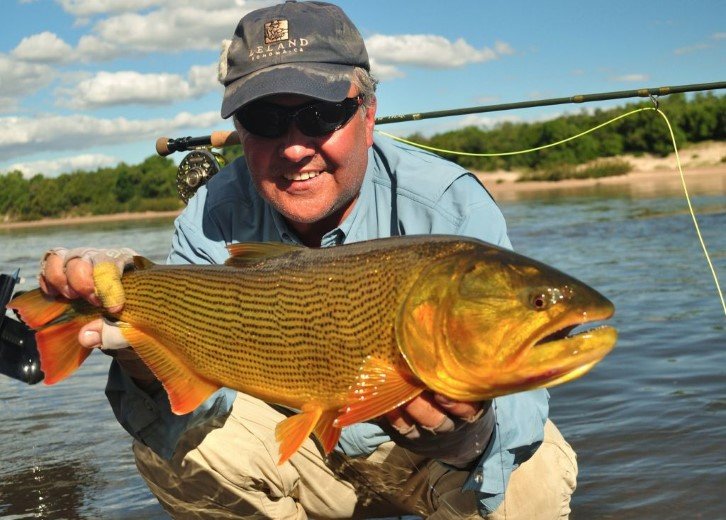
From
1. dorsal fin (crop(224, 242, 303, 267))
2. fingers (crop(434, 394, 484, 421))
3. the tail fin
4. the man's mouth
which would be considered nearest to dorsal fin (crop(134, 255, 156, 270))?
the tail fin

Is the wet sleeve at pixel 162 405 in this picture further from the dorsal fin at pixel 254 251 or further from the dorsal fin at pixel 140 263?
the dorsal fin at pixel 254 251

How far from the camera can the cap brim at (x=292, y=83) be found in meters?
3.31

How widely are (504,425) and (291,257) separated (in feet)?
3.28

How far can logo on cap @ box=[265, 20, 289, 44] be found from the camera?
3.46m

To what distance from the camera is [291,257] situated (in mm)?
2795

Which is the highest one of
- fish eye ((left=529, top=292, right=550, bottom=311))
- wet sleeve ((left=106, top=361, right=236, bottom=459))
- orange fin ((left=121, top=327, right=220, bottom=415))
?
fish eye ((left=529, top=292, right=550, bottom=311))

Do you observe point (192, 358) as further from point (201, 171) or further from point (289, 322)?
point (201, 171)

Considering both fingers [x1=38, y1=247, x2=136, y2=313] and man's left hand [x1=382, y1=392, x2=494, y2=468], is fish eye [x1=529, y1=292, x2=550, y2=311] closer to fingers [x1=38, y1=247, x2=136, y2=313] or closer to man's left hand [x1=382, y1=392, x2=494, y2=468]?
man's left hand [x1=382, y1=392, x2=494, y2=468]

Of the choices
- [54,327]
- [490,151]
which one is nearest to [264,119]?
[54,327]

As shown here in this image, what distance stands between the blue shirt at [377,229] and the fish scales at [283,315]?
2.05 ft

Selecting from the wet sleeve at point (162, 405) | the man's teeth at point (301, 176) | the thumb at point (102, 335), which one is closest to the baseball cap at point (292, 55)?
the man's teeth at point (301, 176)

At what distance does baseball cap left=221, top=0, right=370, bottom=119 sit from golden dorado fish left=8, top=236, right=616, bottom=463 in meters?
0.75

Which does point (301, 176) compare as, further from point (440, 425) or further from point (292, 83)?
point (440, 425)

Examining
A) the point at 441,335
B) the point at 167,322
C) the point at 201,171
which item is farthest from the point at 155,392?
the point at 201,171
